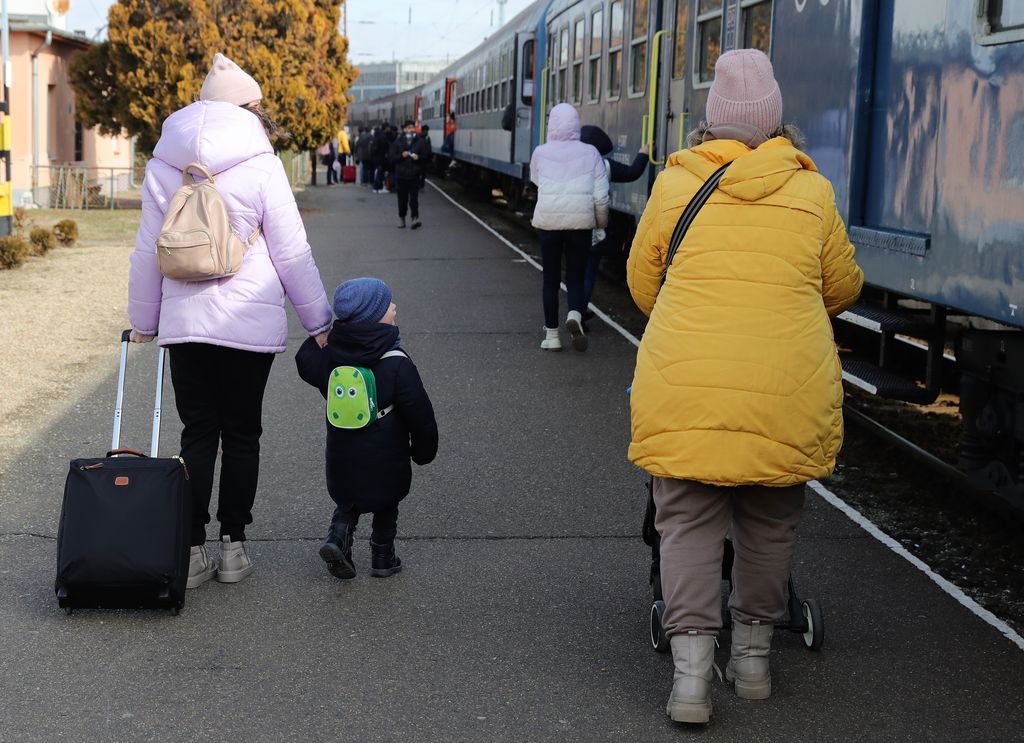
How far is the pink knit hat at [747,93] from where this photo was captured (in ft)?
13.3

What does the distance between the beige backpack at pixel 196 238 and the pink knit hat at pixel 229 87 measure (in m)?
0.40

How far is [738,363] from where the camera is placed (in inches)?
149

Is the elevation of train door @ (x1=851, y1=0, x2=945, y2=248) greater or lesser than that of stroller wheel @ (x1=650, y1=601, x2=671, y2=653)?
greater

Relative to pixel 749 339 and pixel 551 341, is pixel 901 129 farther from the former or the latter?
pixel 551 341

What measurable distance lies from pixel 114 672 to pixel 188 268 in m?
1.29

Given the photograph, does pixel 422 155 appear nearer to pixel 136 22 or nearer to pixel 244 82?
pixel 136 22

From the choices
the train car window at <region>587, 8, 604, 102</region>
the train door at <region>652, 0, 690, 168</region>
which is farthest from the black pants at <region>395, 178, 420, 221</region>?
the train door at <region>652, 0, 690, 168</region>

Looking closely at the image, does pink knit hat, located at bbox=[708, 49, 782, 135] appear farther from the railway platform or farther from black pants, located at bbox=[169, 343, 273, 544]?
black pants, located at bbox=[169, 343, 273, 544]

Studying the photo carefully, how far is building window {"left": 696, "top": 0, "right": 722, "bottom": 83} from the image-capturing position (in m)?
9.40

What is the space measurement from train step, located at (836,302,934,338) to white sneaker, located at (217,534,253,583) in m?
2.76

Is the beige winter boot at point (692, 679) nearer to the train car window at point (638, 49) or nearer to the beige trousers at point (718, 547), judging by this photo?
the beige trousers at point (718, 547)

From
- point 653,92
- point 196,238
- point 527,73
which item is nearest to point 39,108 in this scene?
point 527,73

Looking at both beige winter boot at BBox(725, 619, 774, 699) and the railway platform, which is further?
beige winter boot at BBox(725, 619, 774, 699)

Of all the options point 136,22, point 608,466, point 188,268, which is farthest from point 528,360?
point 136,22
